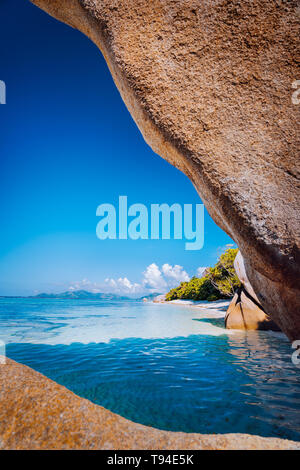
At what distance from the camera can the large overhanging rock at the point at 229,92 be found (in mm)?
3096

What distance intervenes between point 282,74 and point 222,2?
1.28 meters

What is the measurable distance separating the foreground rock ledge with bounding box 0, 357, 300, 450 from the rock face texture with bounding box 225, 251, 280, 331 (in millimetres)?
10552

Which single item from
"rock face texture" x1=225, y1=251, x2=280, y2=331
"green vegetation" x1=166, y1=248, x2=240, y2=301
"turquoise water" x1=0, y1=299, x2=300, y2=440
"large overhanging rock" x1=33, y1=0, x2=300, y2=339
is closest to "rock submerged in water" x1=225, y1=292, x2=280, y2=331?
"rock face texture" x1=225, y1=251, x2=280, y2=331

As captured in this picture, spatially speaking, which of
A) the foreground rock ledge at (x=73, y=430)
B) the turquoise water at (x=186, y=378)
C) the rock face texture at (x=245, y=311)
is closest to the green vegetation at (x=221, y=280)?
the rock face texture at (x=245, y=311)

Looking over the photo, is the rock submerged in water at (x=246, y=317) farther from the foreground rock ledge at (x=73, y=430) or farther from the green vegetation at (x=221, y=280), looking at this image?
the green vegetation at (x=221, y=280)

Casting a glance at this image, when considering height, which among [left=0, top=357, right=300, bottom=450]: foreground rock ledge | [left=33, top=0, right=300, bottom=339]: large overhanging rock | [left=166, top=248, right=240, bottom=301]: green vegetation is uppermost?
[left=33, top=0, right=300, bottom=339]: large overhanging rock

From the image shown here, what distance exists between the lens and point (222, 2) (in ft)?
10.7

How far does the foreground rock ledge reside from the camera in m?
1.50

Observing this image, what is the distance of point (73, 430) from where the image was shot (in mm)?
1563

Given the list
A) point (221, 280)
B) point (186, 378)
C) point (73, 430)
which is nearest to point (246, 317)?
point (186, 378)

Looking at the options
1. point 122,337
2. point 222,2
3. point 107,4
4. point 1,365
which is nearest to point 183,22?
point 222,2

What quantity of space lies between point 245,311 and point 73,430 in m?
12.2

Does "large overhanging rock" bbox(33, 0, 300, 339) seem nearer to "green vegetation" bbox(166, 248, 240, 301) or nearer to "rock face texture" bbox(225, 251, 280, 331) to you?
"rock face texture" bbox(225, 251, 280, 331)

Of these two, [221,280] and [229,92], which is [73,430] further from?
[221,280]
